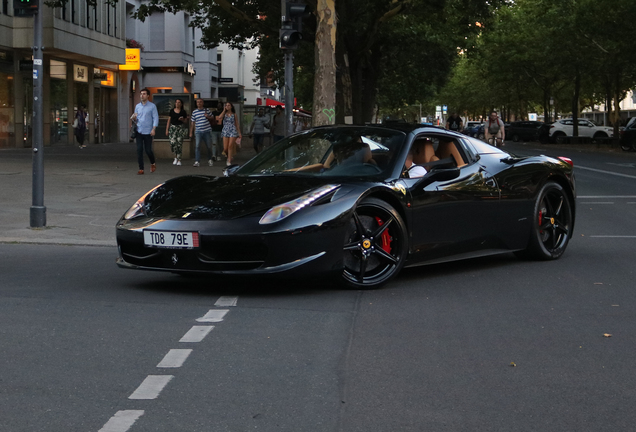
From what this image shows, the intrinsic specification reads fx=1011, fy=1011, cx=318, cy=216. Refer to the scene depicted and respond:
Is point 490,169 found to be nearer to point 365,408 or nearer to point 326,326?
point 326,326

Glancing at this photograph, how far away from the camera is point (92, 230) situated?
37.0ft

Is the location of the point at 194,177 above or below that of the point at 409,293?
above

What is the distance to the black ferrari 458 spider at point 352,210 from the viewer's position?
22.0 feet

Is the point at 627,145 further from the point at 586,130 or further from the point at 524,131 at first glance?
the point at 524,131

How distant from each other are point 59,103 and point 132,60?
9976mm

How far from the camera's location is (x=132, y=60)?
5275cm

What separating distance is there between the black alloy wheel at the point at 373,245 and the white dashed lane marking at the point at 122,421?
3144mm

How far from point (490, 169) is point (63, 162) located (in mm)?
19412

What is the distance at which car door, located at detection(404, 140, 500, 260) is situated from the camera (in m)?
7.57

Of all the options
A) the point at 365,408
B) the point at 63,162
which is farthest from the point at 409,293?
the point at 63,162

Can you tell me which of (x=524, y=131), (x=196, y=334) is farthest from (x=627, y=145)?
(x=196, y=334)

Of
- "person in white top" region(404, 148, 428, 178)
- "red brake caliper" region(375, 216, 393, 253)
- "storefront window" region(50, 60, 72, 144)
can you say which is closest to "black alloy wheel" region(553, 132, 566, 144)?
"storefront window" region(50, 60, 72, 144)

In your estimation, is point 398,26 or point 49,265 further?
point 398,26

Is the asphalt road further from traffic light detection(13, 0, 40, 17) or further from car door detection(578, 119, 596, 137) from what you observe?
car door detection(578, 119, 596, 137)
